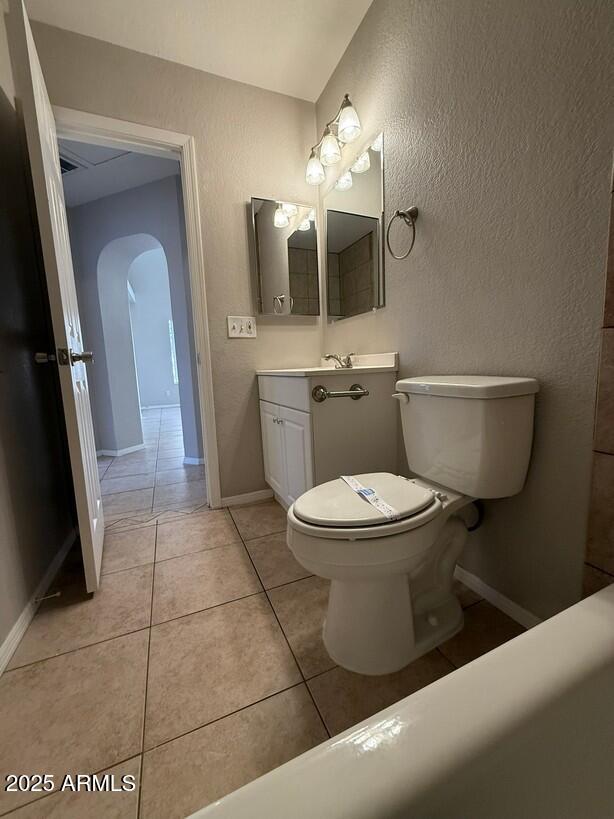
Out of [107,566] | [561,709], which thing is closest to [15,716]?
[107,566]

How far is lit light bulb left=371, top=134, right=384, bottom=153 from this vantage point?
145 cm

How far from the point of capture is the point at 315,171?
5.91 feet

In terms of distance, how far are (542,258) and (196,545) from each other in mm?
1684

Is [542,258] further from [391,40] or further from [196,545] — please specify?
[196,545]

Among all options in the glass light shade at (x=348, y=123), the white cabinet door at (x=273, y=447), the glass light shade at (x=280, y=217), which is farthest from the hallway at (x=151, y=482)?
the glass light shade at (x=348, y=123)

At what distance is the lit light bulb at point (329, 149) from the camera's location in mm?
1643

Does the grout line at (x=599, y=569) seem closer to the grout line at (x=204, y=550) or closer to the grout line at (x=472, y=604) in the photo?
the grout line at (x=472, y=604)

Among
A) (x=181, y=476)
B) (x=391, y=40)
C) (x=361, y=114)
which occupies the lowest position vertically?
(x=181, y=476)

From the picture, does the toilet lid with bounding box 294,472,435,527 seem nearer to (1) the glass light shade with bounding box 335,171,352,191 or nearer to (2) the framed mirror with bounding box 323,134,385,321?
(2) the framed mirror with bounding box 323,134,385,321

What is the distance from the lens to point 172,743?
74 cm

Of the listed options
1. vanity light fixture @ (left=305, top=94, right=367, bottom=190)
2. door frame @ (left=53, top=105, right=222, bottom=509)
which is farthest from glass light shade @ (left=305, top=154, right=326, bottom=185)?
door frame @ (left=53, top=105, right=222, bottom=509)

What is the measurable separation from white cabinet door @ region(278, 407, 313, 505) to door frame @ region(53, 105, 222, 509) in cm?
50

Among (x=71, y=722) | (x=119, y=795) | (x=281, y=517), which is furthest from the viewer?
(x=281, y=517)

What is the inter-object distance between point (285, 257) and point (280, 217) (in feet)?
Answer: 0.73
